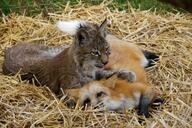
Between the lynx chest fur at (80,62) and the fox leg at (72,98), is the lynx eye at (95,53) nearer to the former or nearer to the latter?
the lynx chest fur at (80,62)

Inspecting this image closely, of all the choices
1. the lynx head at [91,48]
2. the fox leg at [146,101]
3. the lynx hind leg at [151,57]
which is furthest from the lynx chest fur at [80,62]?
the lynx hind leg at [151,57]

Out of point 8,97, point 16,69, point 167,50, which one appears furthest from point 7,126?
point 167,50

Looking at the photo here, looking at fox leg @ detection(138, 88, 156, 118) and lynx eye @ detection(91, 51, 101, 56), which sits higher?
lynx eye @ detection(91, 51, 101, 56)

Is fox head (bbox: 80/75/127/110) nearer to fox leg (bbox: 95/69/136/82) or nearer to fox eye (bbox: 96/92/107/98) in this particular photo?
fox eye (bbox: 96/92/107/98)

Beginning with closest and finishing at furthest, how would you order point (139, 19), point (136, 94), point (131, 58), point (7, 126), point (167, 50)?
point (7, 126) → point (136, 94) → point (131, 58) → point (167, 50) → point (139, 19)

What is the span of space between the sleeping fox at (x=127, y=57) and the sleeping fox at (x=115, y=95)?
0.21m

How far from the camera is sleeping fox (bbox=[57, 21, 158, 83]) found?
4148mm

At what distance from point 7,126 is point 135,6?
3.62 metres

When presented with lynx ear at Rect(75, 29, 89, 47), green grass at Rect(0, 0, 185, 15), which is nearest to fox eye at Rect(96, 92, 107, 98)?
lynx ear at Rect(75, 29, 89, 47)

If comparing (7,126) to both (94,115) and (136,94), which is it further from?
(136,94)

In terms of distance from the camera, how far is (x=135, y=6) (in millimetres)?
6629

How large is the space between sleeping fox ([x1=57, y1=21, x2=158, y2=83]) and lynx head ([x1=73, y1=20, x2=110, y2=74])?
19cm

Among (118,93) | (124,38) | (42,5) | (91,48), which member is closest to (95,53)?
(91,48)

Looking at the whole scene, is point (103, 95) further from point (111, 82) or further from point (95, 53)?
point (95, 53)
